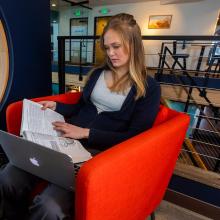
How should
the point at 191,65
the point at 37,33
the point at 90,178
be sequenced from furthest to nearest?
the point at 191,65 → the point at 37,33 → the point at 90,178

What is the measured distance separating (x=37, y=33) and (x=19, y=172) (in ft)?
3.26

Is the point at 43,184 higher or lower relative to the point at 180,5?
lower

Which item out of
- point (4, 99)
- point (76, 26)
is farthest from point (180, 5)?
point (4, 99)

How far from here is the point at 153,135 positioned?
28.5 inches

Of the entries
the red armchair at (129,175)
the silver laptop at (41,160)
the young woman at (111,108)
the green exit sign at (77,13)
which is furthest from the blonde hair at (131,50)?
the green exit sign at (77,13)

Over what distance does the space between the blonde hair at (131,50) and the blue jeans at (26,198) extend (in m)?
0.55

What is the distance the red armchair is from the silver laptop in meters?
0.09

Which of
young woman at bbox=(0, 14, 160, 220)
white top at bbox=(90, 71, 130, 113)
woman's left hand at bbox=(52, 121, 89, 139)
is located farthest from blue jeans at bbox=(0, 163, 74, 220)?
white top at bbox=(90, 71, 130, 113)

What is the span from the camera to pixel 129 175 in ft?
2.16

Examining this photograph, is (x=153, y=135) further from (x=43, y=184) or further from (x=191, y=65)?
(x=191, y=65)

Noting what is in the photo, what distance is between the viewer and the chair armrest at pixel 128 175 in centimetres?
54

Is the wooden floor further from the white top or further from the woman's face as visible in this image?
the woman's face

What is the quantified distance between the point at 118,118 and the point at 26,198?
0.57 metres

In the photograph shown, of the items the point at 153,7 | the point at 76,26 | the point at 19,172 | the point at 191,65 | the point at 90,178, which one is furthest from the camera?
the point at 76,26
